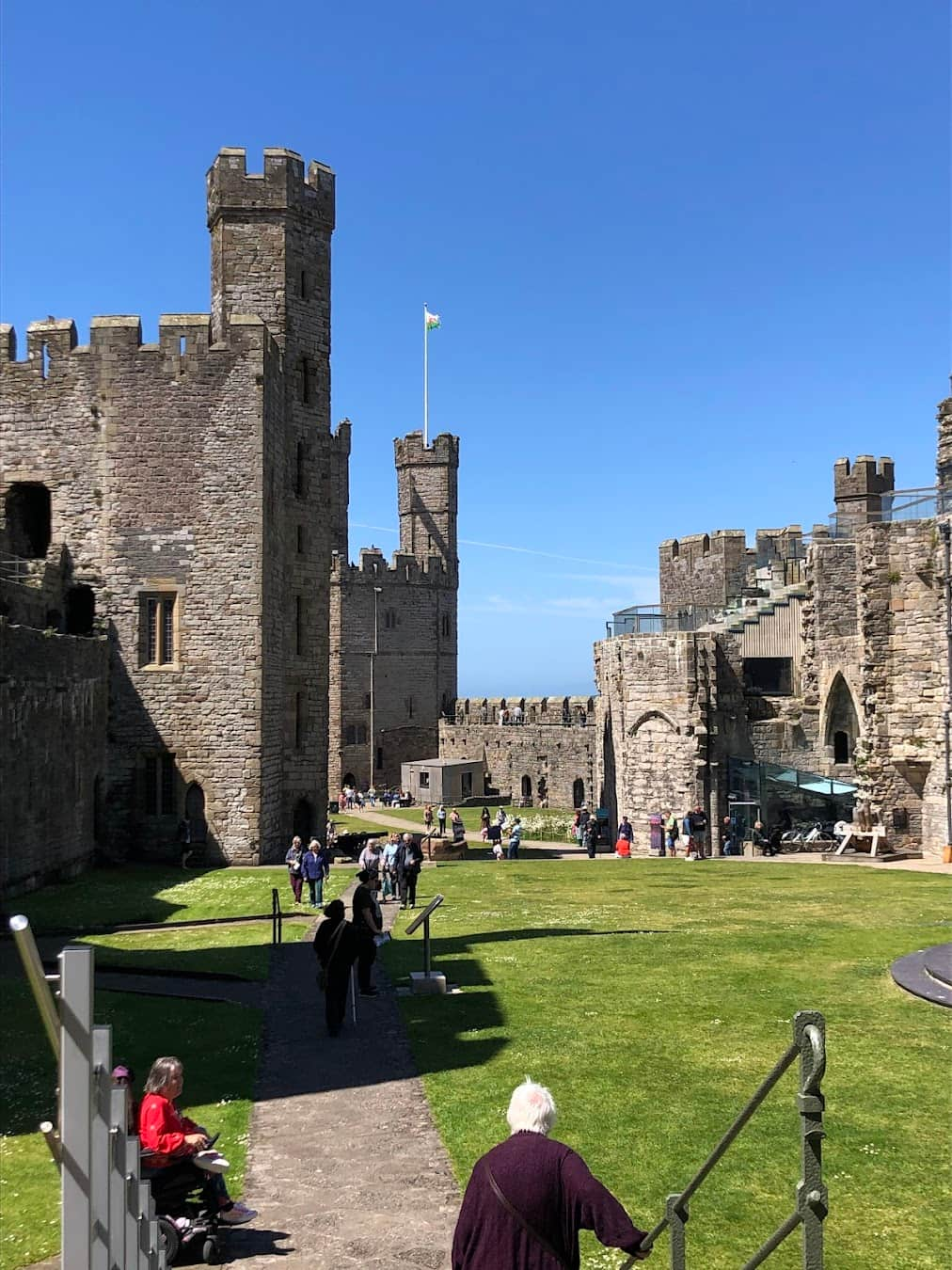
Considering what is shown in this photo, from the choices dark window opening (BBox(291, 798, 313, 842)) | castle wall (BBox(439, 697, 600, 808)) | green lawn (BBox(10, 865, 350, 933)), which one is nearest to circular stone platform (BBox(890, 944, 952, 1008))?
green lawn (BBox(10, 865, 350, 933))

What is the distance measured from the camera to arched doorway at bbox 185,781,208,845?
2731cm

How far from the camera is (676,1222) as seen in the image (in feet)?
16.3

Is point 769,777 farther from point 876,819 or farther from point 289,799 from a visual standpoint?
point 289,799

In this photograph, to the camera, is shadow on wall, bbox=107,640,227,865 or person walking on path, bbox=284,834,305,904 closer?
person walking on path, bbox=284,834,305,904

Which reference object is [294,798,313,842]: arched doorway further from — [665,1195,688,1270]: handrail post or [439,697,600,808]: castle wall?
[439,697,600,808]: castle wall

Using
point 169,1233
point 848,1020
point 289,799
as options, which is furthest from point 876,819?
point 169,1233

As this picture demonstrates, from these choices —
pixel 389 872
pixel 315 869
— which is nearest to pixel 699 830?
pixel 389 872

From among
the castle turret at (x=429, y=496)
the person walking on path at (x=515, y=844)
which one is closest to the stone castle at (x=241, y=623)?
the person walking on path at (x=515, y=844)

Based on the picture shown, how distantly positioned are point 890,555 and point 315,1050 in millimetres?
20714

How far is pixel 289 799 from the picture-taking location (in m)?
30.6

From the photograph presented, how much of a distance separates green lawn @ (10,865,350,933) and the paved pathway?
7882 mm

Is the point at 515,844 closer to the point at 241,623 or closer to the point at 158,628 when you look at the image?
the point at 241,623

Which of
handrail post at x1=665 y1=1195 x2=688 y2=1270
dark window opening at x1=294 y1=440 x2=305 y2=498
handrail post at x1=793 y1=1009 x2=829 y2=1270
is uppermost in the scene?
dark window opening at x1=294 y1=440 x2=305 y2=498

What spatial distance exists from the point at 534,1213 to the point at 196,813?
2412cm
